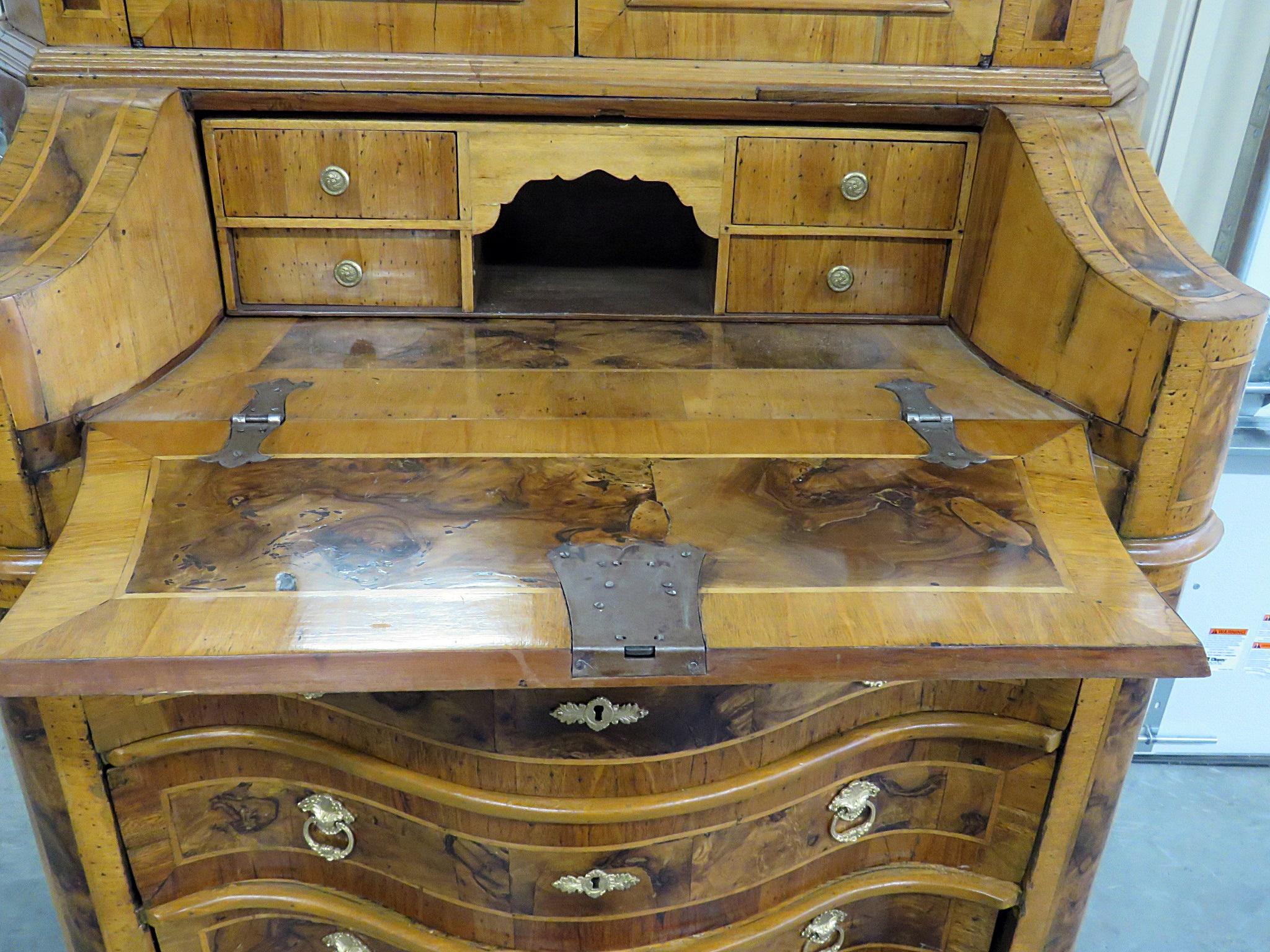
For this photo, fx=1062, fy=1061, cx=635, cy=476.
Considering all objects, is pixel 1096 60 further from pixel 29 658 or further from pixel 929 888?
pixel 29 658

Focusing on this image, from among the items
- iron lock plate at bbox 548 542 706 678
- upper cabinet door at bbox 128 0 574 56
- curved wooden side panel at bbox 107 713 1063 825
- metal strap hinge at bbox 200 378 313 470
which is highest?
upper cabinet door at bbox 128 0 574 56

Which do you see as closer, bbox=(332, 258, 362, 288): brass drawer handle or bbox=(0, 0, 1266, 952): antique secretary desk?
bbox=(0, 0, 1266, 952): antique secretary desk

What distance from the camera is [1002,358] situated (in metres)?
1.46

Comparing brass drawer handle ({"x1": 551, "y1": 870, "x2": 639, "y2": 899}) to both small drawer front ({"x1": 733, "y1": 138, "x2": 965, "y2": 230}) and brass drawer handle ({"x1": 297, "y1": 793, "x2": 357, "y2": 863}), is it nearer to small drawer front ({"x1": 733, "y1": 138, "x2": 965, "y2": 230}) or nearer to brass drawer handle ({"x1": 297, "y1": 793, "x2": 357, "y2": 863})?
brass drawer handle ({"x1": 297, "y1": 793, "x2": 357, "y2": 863})

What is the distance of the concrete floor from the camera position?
2.00m

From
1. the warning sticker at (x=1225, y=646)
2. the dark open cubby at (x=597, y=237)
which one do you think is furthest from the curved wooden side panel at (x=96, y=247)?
the warning sticker at (x=1225, y=646)

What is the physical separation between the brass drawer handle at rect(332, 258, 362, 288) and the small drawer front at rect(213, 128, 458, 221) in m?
0.07

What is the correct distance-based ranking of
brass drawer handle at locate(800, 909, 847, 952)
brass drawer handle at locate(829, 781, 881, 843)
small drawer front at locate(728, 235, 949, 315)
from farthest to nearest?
small drawer front at locate(728, 235, 949, 315) → brass drawer handle at locate(800, 909, 847, 952) → brass drawer handle at locate(829, 781, 881, 843)

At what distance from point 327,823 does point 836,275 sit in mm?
1052

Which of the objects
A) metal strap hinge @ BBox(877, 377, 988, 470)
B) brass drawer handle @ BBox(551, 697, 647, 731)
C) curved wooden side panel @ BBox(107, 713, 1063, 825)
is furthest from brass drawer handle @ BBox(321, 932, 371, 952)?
metal strap hinge @ BBox(877, 377, 988, 470)

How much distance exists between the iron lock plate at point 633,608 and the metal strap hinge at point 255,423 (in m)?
0.40

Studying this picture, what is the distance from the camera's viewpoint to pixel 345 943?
1.46 m

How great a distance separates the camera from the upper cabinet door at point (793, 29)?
144 cm

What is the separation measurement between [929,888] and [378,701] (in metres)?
0.82
